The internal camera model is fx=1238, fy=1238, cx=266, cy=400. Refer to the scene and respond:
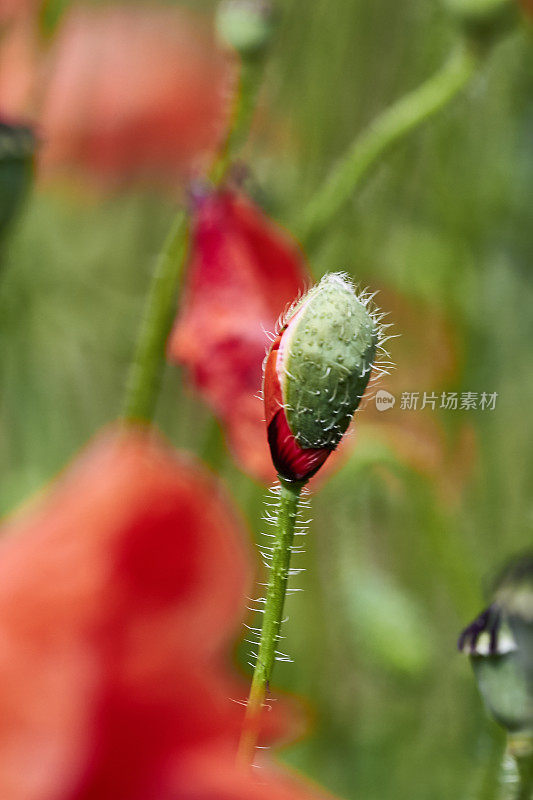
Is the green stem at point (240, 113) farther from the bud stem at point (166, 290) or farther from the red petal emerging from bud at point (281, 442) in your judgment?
the red petal emerging from bud at point (281, 442)

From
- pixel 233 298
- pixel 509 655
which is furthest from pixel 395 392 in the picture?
pixel 509 655

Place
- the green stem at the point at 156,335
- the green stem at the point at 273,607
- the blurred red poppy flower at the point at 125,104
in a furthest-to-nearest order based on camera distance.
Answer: the blurred red poppy flower at the point at 125,104 < the green stem at the point at 156,335 < the green stem at the point at 273,607

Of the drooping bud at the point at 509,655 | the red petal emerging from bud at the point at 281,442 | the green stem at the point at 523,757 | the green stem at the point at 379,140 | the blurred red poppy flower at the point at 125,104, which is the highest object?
the blurred red poppy flower at the point at 125,104

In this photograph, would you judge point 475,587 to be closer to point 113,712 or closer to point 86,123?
point 113,712

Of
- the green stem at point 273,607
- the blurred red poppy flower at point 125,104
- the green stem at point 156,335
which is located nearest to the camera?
the green stem at point 273,607

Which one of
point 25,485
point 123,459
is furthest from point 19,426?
point 123,459

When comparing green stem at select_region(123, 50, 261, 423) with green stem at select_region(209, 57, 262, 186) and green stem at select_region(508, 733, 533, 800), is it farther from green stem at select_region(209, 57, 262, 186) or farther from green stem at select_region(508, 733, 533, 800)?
green stem at select_region(508, 733, 533, 800)

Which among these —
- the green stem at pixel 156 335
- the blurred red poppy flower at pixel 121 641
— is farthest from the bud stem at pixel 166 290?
the blurred red poppy flower at pixel 121 641
